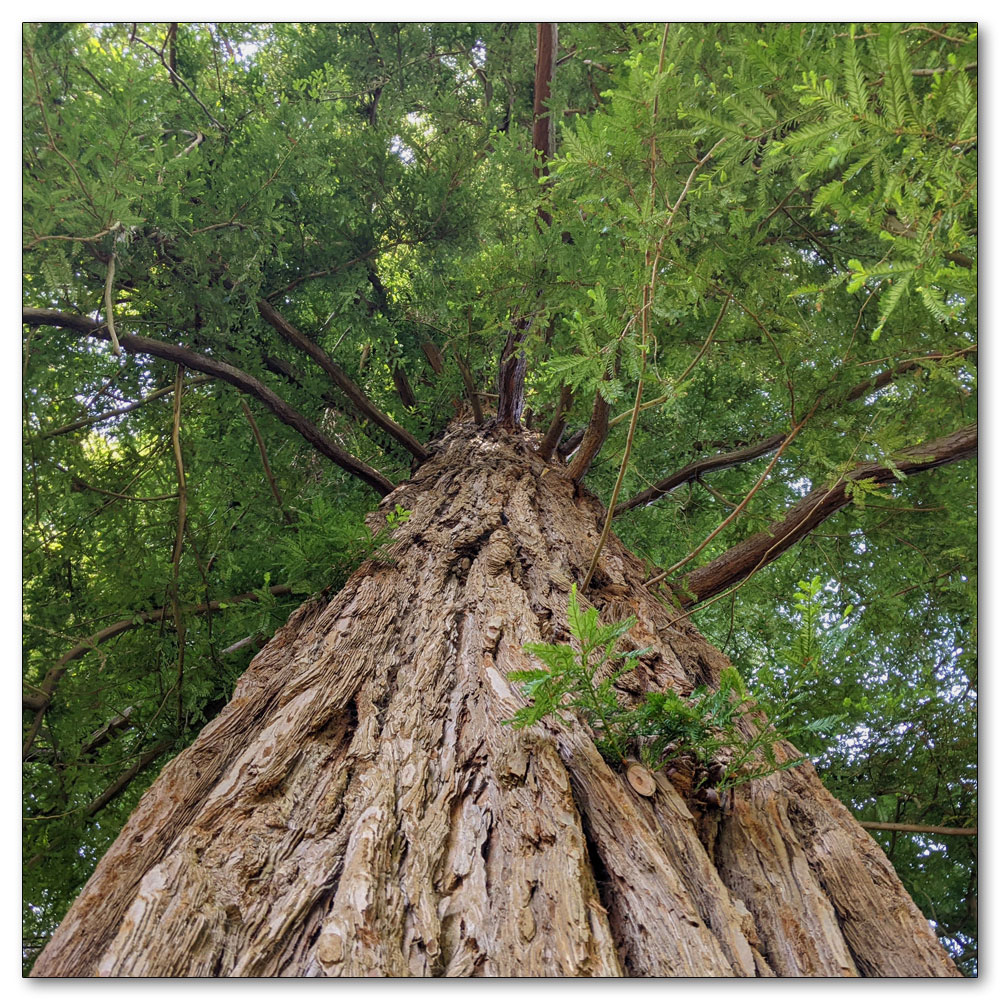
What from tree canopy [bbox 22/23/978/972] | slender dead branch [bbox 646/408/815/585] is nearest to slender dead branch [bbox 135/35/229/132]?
tree canopy [bbox 22/23/978/972]

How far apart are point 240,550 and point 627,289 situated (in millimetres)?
1936

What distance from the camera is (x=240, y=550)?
110 inches

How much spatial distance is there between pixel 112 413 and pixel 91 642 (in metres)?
1.04

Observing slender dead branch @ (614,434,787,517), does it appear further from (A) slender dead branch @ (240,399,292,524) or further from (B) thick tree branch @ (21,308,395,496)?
(A) slender dead branch @ (240,399,292,524)

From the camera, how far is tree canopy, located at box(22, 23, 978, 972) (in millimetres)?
1646

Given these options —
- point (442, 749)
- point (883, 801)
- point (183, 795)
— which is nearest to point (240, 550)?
point (183, 795)

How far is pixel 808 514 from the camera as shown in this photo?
232 centimetres

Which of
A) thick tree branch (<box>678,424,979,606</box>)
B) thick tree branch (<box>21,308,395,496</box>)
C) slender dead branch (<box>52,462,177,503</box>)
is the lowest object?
thick tree branch (<box>678,424,979,606</box>)

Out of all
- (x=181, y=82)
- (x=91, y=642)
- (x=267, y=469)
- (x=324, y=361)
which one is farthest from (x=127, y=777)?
(x=181, y=82)

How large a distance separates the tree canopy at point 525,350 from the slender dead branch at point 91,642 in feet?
0.05

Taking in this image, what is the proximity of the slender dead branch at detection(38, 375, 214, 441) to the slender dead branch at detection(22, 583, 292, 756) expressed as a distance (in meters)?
0.68

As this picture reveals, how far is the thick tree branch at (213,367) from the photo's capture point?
2.25 m

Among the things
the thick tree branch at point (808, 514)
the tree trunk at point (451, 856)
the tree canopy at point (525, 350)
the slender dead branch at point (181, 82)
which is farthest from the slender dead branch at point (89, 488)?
the thick tree branch at point (808, 514)

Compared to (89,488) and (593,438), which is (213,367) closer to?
(89,488)
